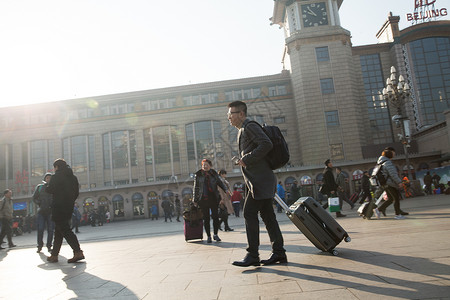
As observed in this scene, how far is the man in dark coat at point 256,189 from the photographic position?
3639 millimetres

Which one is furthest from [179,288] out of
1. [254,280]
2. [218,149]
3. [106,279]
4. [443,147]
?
[218,149]

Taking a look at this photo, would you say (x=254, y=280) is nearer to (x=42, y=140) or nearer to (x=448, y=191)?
(x=448, y=191)

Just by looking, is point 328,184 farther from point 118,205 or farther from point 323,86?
point 323,86

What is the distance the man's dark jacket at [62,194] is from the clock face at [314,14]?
1639 inches

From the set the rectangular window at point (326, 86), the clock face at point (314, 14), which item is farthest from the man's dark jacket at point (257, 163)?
the clock face at point (314, 14)

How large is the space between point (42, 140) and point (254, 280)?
157 ft

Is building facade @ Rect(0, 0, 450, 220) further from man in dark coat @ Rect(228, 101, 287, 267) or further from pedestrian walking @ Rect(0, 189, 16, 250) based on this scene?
man in dark coat @ Rect(228, 101, 287, 267)

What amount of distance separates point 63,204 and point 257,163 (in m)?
3.71

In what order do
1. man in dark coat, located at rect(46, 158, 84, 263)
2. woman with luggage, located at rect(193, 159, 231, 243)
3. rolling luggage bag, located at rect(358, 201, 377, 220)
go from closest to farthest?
man in dark coat, located at rect(46, 158, 84, 263) → woman with luggage, located at rect(193, 159, 231, 243) → rolling luggage bag, located at rect(358, 201, 377, 220)

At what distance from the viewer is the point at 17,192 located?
41844 millimetres

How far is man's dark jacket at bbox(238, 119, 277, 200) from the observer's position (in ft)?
12.0

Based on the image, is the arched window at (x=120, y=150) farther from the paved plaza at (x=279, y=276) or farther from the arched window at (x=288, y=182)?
the paved plaza at (x=279, y=276)

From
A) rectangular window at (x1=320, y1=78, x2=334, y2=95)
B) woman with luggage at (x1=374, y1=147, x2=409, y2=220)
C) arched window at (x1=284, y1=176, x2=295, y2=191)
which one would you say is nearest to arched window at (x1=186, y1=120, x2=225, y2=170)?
arched window at (x1=284, y1=176, x2=295, y2=191)

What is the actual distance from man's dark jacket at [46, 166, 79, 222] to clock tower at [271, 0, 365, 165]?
35838 millimetres
